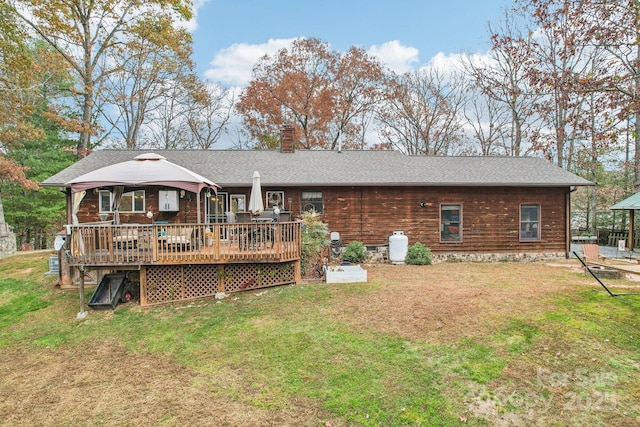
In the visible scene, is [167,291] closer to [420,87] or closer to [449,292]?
Answer: [449,292]

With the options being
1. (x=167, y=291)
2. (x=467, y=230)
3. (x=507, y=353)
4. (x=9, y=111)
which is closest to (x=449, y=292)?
(x=507, y=353)

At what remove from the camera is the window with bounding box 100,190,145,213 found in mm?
11438

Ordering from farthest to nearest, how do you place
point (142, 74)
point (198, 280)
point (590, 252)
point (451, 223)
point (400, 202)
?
point (142, 74) < point (451, 223) < point (400, 202) < point (590, 252) < point (198, 280)

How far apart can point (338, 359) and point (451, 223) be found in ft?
28.8

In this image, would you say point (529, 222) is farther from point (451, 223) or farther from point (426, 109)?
point (426, 109)

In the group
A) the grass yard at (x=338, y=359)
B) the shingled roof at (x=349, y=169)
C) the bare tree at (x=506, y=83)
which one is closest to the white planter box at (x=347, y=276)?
the grass yard at (x=338, y=359)

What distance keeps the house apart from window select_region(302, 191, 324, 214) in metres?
0.03

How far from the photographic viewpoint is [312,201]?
12.0 metres

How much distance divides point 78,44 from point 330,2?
12896 mm

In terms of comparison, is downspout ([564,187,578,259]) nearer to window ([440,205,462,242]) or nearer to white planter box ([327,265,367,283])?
window ([440,205,462,242])

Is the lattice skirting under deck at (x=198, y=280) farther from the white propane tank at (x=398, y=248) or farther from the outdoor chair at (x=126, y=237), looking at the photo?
the white propane tank at (x=398, y=248)

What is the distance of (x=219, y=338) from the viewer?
585 centimetres

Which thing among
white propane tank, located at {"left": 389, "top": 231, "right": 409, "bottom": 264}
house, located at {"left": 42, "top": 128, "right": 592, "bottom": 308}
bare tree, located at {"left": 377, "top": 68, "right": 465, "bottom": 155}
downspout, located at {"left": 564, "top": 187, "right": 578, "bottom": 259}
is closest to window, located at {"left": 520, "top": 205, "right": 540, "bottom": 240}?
house, located at {"left": 42, "top": 128, "right": 592, "bottom": 308}

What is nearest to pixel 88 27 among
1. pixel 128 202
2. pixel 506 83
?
pixel 128 202
